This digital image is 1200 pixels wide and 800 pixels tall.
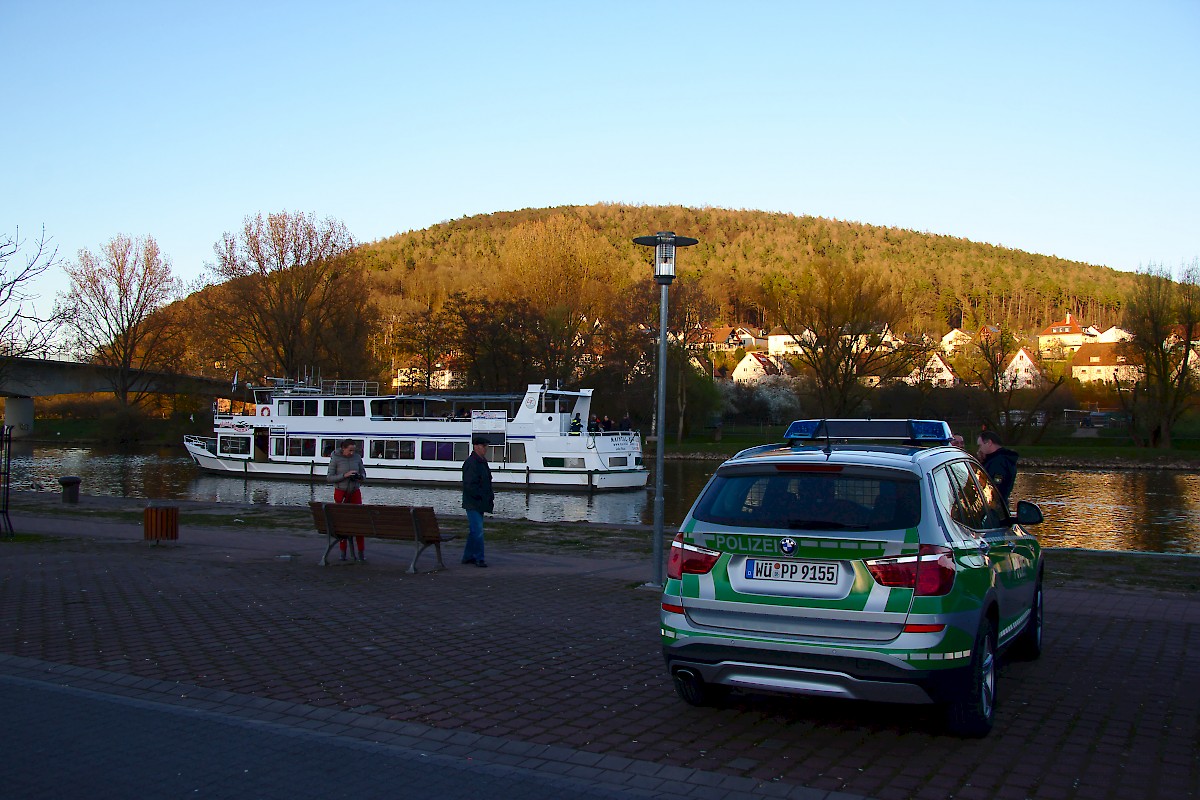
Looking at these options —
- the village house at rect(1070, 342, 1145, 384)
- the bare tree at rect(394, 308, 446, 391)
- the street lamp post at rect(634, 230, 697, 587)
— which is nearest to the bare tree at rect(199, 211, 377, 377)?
the bare tree at rect(394, 308, 446, 391)

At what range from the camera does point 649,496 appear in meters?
41.8

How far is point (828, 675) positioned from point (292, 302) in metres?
63.0

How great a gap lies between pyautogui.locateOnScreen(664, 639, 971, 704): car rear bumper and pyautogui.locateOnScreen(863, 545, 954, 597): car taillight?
1.41 feet

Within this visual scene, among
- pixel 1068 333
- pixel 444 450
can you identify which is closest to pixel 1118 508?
pixel 444 450

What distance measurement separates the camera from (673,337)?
229 feet

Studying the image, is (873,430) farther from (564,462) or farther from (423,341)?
(423,341)

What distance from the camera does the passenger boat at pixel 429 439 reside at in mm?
43906

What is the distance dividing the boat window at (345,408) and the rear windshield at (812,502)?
4466 centimetres

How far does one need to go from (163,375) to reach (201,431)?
654cm

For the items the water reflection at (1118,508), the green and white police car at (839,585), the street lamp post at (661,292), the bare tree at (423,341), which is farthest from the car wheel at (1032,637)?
the bare tree at (423,341)

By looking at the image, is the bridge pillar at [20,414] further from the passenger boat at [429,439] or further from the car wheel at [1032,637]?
the car wheel at [1032,637]

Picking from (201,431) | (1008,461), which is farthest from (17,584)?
(201,431)

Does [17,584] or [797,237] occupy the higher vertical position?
[797,237]

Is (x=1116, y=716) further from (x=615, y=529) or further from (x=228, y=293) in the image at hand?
(x=228, y=293)
